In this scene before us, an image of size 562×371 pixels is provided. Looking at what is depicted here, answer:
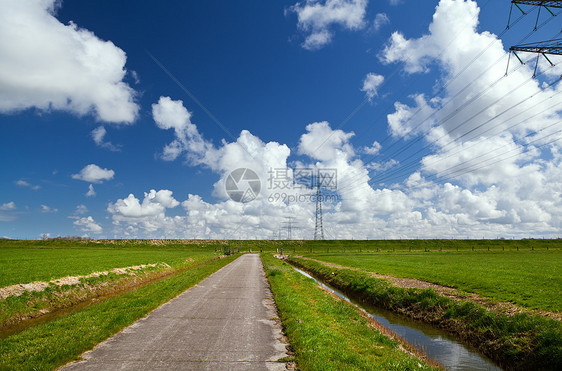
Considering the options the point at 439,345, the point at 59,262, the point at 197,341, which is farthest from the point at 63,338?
the point at 59,262

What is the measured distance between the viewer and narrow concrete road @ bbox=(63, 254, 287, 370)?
25.3ft

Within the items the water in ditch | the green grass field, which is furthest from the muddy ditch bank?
the water in ditch

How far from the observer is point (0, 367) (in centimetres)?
760

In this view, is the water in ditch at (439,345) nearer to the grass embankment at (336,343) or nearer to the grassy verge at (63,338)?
the grass embankment at (336,343)

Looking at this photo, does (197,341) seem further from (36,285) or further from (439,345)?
(36,285)

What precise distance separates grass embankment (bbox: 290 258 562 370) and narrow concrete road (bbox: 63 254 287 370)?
29.0 ft

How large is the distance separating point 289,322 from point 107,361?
6.36 m

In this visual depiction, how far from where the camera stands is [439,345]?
44.0 feet

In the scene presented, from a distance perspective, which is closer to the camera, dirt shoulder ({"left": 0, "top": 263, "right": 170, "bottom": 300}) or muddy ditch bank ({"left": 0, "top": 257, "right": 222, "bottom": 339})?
muddy ditch bank ({"left": 0, "top": 257, "right": 222, "bottom": 339})

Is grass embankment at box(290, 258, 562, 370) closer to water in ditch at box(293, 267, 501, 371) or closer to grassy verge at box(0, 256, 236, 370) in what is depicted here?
water in ditch at box(293, 267, 501, 371)

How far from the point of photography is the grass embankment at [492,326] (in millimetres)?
10781

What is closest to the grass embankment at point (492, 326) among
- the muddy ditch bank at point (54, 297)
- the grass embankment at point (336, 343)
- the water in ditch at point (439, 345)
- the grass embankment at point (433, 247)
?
the water in ditch at point (439, 345)

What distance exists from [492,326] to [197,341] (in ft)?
41.3

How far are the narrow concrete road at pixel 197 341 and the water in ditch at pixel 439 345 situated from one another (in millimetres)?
6389
